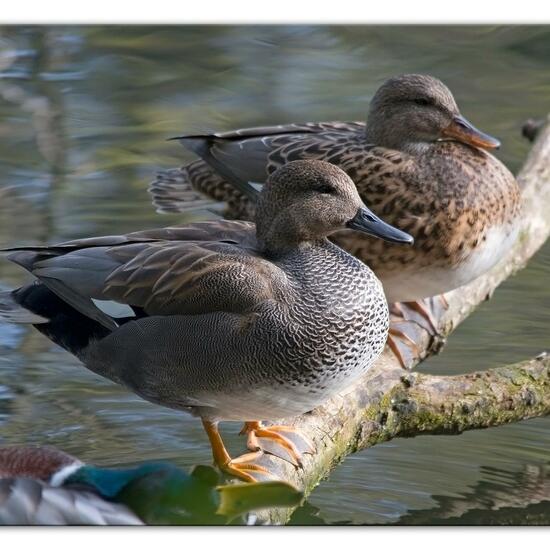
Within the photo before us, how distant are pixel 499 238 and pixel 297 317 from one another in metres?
1.18

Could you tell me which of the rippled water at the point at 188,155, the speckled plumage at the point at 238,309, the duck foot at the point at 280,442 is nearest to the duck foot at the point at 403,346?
the rippled water at the point at 188,155

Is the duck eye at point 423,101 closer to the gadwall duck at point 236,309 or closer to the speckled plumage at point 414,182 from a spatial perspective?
the speckled plumage at point 414,182

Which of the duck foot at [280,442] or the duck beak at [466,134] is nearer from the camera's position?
the duck foot at [280,442]

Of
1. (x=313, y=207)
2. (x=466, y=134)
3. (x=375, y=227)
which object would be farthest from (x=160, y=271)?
(x=466, y=134)

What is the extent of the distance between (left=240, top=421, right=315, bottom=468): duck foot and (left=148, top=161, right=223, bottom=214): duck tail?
120 cm

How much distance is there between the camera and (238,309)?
3947mm

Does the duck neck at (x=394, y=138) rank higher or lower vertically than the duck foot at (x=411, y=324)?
higher

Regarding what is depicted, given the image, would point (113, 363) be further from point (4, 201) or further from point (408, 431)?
point (4, 201)

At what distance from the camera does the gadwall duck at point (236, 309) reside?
3895 mm

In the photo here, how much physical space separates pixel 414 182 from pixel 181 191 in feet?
3.17

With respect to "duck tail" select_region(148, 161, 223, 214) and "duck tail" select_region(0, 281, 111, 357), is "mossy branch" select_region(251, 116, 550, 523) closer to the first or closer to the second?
"duck tail" select_region(0, 281, 111, 357)

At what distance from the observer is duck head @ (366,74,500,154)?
495 centimetres

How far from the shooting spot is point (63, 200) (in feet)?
18.6

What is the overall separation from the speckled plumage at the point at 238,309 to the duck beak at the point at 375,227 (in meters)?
0.02
